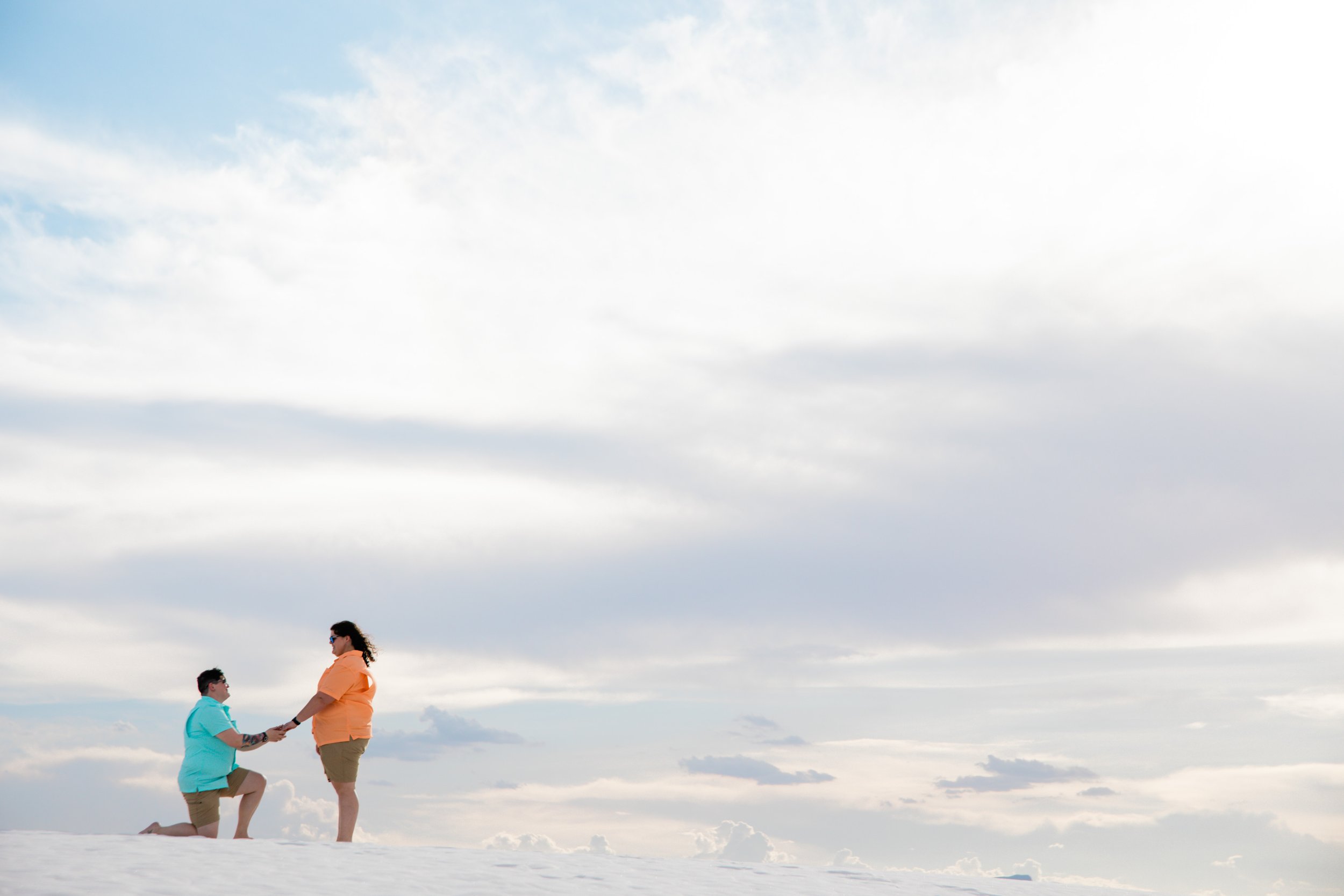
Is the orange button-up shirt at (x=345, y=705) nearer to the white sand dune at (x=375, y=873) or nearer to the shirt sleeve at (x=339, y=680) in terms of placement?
the shirt sleeve at (x=339, y=680)

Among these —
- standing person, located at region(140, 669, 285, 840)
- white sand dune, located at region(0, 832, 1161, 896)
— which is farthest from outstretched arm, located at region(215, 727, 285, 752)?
white sand dune, located at region(0, 832, 1161, 896)

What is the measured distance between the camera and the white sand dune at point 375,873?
11.3 meters

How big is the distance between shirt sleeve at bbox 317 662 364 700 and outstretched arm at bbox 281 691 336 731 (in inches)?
1.8

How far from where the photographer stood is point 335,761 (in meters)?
15.2

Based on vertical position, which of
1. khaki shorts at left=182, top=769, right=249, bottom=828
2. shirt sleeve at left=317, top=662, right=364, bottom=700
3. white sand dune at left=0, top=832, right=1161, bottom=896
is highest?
shirt sleeve at left=317, top=662, right=364, bottom=700

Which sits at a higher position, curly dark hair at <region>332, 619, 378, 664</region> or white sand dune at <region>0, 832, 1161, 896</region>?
curly dark hair at <region>332, 619, 378, 664</region>

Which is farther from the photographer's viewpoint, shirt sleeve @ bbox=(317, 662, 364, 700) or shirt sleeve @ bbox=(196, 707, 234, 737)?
shirt sleeve @ bbox=(317, 662, 364, 700)

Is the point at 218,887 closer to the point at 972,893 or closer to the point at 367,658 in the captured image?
the point at 367,658

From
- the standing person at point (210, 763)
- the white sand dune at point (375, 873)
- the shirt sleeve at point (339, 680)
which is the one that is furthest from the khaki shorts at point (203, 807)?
the shirt sleeve at point (339, 680)

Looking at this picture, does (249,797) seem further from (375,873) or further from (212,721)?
(375,873)

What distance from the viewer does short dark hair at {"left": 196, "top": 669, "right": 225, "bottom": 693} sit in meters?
15.1

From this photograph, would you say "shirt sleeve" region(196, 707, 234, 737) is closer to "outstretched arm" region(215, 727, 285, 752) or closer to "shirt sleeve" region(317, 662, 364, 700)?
"outstretched arm" region(215, 727, 285, 752)

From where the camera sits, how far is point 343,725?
1515cm

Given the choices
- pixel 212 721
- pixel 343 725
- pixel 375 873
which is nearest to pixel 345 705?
pixel 343 725
